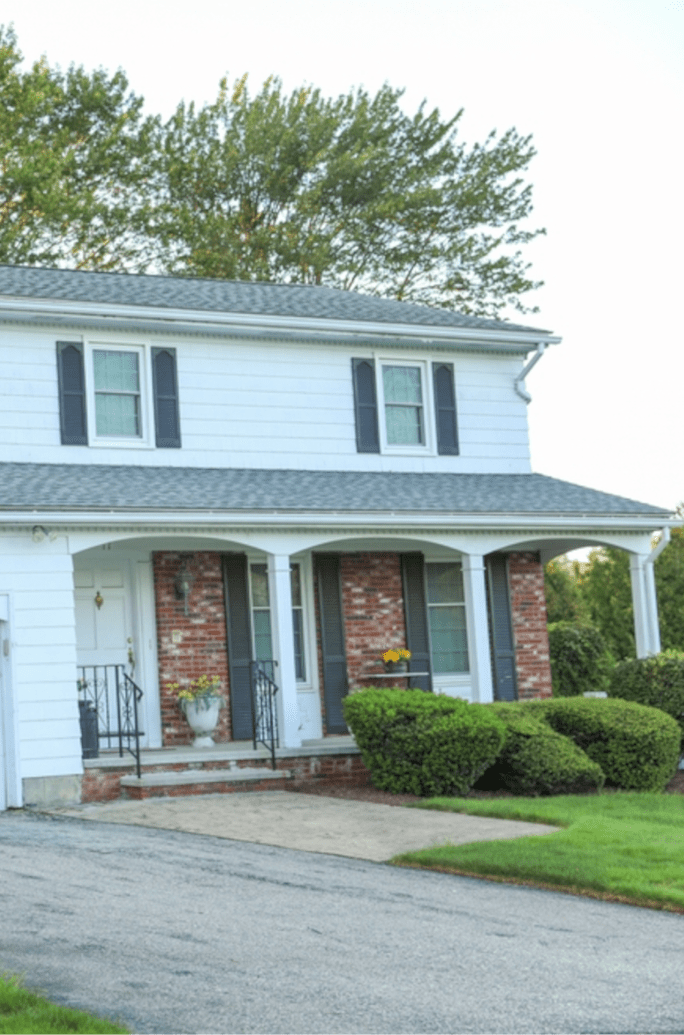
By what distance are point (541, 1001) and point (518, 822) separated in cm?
634

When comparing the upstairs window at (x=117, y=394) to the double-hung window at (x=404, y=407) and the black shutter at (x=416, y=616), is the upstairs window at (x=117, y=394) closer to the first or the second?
the double-hung window at (x=404, y=407)

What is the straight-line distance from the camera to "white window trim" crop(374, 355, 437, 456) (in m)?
19.4

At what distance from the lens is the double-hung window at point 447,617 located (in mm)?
19188

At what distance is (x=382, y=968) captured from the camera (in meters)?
7.50

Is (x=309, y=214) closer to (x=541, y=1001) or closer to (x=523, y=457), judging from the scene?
(x=523, y=457)

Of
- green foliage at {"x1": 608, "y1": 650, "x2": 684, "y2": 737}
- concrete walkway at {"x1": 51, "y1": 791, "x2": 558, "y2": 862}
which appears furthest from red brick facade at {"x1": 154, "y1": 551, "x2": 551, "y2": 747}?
concrete walkway at {"x1": 51, "y1": 791, "x2": 558, "y2": 862}

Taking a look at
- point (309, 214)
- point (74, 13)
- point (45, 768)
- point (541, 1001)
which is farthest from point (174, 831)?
point (309, 214)

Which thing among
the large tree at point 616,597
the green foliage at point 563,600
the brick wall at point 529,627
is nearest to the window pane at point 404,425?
the brick wall at point 529,627

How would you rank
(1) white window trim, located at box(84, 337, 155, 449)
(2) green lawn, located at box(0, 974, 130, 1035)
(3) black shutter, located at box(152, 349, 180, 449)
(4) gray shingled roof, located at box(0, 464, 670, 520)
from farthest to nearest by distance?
(3) black shutter, located at box(152, 349, 180, 449), (1) white window trim, located at box(84, 337, 155, 449), (4) gray shingled roof, located at box(0, 464, 670, 520), (2) green lawn, located at box(0, 974, 130, 1035)

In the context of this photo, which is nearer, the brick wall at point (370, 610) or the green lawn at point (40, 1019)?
the green lawn at point (40, 1019)

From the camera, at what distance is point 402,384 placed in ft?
64.4

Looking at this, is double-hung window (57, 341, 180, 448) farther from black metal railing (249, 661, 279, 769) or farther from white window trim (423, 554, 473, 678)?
white window trim (423, 554, 473, 678)

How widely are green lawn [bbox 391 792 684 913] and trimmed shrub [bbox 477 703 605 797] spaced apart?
115 centimetres

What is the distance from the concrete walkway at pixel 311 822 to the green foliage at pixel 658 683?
15.5 ft
